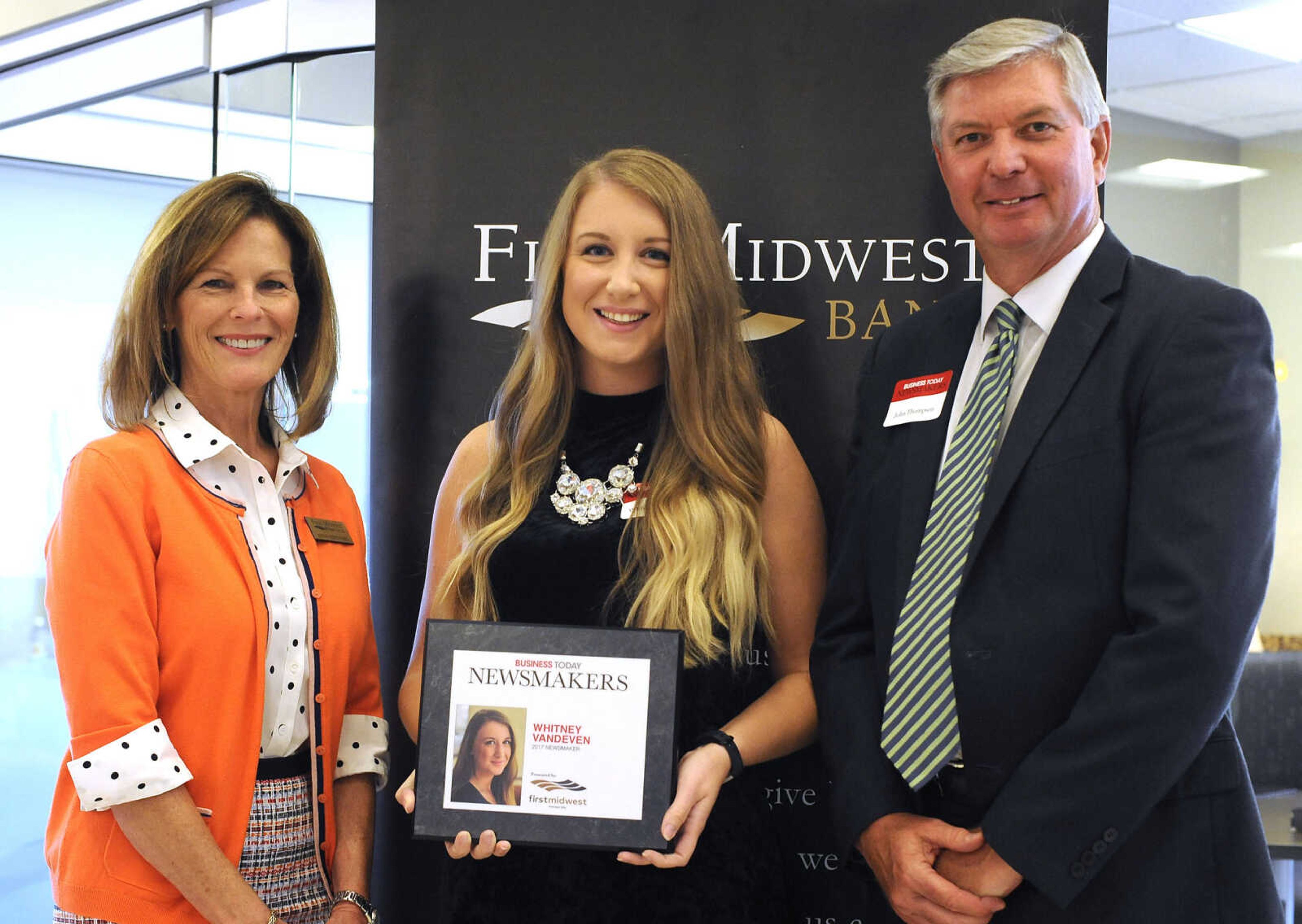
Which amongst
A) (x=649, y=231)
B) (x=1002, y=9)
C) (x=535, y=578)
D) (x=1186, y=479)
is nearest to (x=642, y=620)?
(x=535, y=578)

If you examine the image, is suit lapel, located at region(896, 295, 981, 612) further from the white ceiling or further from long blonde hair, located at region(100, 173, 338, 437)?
the white ceiling

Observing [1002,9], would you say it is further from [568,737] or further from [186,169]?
[186,169]

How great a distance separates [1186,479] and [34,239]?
3.94m

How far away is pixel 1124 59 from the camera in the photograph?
137 inches

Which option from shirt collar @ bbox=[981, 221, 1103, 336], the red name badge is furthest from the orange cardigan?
shirt collar @ bbox=[981, 221, 1103, 336]

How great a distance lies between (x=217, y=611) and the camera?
2.07 meters

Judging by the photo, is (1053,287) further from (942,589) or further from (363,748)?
(363,748)

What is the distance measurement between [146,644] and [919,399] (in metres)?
1.37

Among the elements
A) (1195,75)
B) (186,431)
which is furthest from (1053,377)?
(1195,75)

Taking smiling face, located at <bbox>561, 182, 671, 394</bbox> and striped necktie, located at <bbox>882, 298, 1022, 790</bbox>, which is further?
smiling face, located at <bbox>561, 182, 671, 394</bbox>

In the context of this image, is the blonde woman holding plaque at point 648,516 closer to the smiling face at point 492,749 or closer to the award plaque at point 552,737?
the award plaque at point 552,737

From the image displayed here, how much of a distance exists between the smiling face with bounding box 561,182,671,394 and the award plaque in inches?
23.8

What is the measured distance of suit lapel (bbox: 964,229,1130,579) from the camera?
1.83 m

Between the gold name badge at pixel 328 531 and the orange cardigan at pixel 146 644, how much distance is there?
0.57 feet
